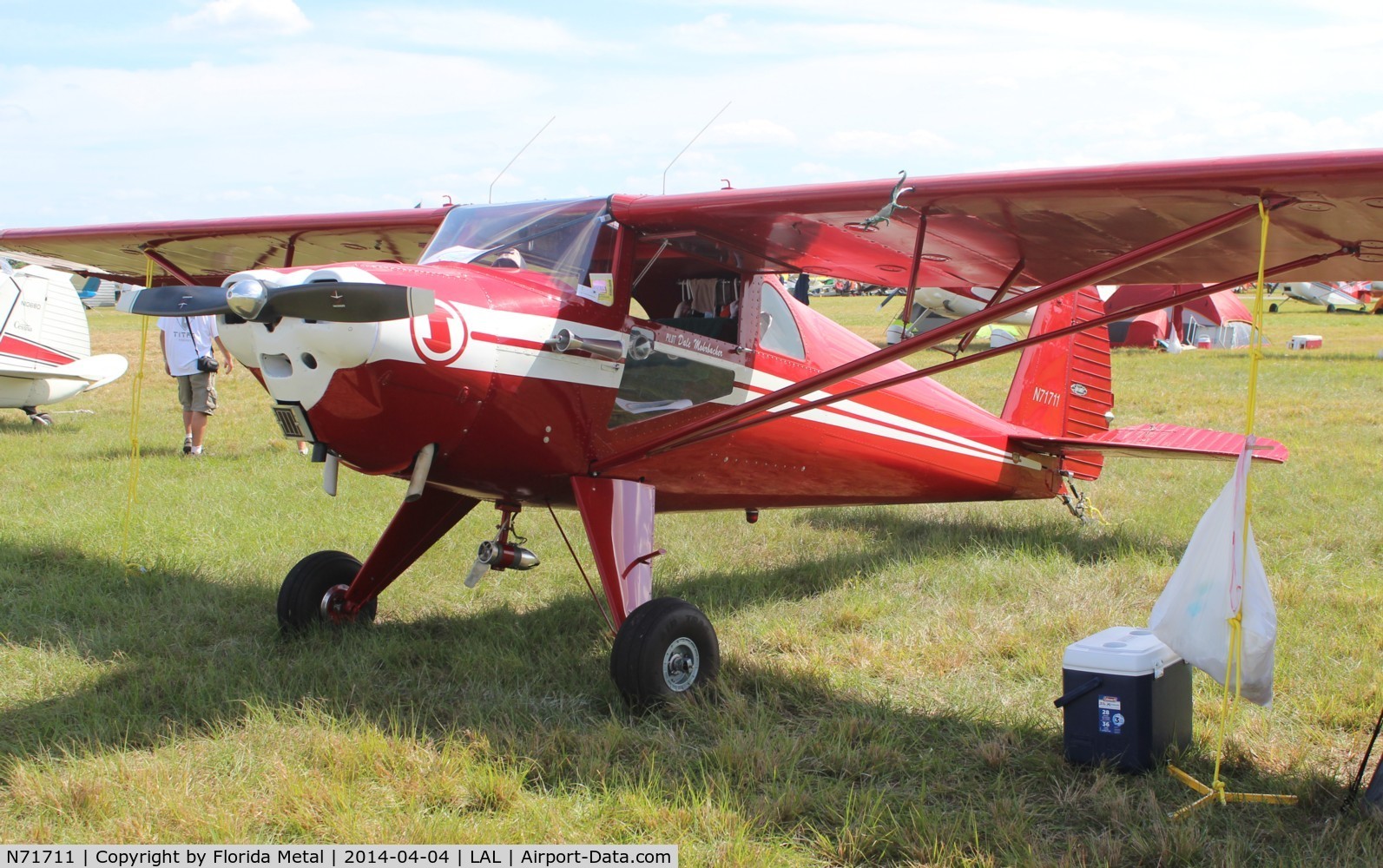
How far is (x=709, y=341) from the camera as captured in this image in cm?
558

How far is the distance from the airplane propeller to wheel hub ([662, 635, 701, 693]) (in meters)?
1.86

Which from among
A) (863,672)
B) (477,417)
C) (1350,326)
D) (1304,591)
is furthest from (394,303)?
(1350,326)

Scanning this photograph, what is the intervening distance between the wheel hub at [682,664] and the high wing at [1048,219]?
1.96 metres

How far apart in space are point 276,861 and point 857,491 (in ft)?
13.9

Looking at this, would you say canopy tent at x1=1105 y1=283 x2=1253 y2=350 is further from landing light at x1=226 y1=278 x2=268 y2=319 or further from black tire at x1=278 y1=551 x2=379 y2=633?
landing light at x1=226 y1=278 x2=268 y2=319

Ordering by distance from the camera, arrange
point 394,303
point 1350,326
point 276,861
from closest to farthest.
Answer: point 276,861
point 394,303
point 1350,326

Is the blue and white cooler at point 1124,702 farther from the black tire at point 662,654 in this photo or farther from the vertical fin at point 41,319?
the vertical fin at point 41,319

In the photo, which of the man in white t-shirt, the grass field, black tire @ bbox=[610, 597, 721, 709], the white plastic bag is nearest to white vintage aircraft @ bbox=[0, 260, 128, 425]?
the man in white t-shirt

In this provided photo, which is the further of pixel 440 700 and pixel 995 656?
pixel 995 656

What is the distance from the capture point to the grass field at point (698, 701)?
11.7 feet

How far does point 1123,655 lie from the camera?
13.0ft

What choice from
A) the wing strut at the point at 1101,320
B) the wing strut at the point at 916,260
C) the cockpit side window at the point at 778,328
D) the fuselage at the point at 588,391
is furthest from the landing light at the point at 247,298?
the cockpit side window at the point at 778,328

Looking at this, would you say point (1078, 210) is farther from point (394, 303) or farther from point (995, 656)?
point (394, 303)

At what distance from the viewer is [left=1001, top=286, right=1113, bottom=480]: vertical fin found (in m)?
8.06
